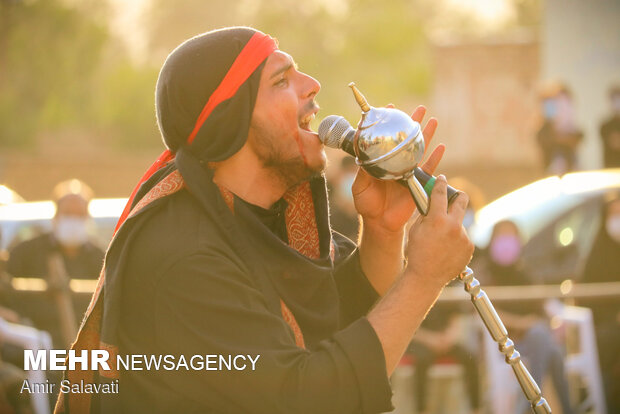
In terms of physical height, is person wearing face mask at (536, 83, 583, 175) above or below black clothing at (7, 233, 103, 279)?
above

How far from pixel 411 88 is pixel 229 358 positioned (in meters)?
38.6

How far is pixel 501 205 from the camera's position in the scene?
8.63 meters

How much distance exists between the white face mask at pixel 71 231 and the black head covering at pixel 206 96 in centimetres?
470

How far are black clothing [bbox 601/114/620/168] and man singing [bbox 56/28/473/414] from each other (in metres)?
7.46

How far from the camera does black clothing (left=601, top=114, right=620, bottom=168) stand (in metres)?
9.82

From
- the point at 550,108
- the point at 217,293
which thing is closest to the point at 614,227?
the point at 550,108

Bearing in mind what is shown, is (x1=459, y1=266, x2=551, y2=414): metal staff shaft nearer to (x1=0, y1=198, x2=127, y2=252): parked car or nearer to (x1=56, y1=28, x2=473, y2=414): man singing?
(x1=56, y1=28, x2=473, y2=414): man singing

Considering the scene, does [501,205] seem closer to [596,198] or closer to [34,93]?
[596,198]

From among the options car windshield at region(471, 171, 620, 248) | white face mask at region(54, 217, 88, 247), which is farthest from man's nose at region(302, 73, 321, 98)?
car windshield at region(471, 171, 620, 248)

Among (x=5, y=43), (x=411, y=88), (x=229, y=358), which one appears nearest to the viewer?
(x=229, y=358)

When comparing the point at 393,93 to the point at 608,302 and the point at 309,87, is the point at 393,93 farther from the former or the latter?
the point at 309,87

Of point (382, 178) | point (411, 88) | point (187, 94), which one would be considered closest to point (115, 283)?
point (187, 94)

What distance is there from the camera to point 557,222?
26.1ft

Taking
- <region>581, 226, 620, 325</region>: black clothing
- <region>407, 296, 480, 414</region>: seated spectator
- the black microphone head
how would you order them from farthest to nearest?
<region>581, 226, 620, 325</region>: black clothing < <region>407, 296, 480, 414</region>: seated spectator < the black microphone head
